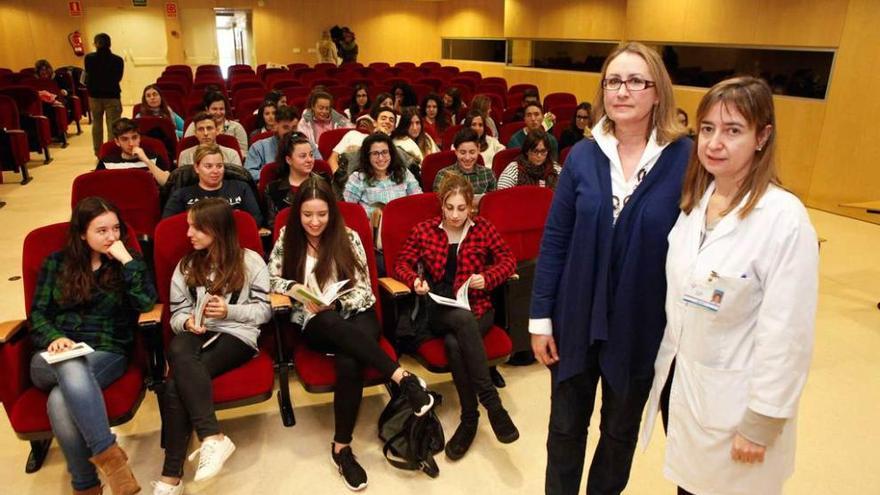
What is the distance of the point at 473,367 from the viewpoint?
2.65m

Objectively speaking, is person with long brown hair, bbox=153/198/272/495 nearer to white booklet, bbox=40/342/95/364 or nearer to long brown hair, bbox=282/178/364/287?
long brown hair, bbox=282/178/364/287

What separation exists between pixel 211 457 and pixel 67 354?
0.64 metres

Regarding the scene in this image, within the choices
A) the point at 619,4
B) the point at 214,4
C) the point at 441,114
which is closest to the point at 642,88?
the point at 441,114

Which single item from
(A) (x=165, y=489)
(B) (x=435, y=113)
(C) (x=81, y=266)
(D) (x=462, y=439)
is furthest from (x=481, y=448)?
(B) (x=435, y=113)

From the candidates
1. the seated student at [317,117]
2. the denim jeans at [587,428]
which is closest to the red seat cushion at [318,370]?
the denim jeans at [587,428]

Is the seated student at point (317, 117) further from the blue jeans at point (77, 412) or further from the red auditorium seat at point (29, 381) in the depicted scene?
the blue jeans at point (77, 412)

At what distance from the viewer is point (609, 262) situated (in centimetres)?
160

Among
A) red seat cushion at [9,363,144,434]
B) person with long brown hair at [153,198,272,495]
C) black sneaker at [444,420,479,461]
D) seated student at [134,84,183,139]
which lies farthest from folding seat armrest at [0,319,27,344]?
seated student at [134,84,183,139]

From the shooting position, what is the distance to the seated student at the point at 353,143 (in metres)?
4.07

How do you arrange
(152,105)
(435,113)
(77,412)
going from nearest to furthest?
1. (77,412)
2. (152,105)
3. (435,113)

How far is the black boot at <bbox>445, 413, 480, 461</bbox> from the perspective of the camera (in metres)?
2.62

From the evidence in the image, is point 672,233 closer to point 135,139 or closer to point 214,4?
point 135,139

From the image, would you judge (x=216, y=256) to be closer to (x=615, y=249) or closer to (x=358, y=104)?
(x=615, y=249)

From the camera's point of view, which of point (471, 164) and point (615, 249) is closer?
point (615, 249)
